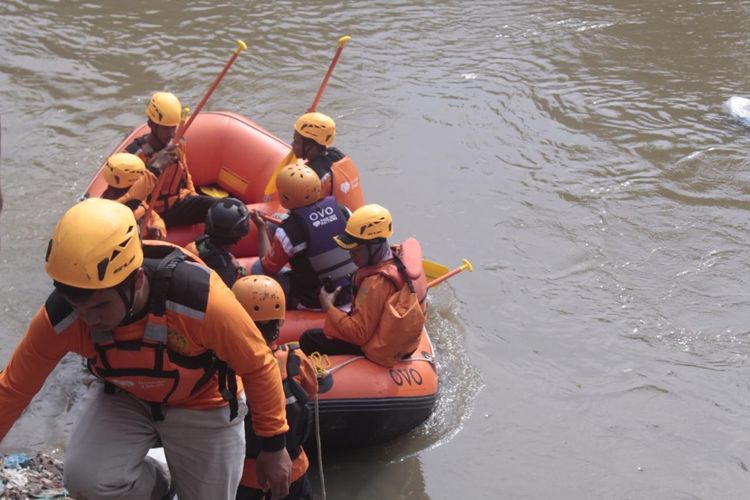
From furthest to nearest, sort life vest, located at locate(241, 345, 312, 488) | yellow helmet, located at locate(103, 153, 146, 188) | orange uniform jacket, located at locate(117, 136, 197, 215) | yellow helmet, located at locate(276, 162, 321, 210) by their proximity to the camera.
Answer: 1. orange uniform jacket, located at locate(117, 136, 197, 215)
2. yellow helmet, located at locate(103, 153, 146, 188)
3. yellow helmet, located at locate(276, 162, 321, 210)
4. life vest, located at locate(241, 345, 312, 488)

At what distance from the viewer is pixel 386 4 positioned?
1111 cm

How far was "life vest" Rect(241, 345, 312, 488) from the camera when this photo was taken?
3.18 metres

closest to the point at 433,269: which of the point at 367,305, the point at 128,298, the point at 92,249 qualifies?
the point at 367,305

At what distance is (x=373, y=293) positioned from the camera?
13.0 feet

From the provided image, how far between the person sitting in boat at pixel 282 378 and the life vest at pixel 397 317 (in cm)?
68

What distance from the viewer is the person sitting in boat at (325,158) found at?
5105 millimetres

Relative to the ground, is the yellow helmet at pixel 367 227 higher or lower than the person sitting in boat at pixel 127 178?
higher

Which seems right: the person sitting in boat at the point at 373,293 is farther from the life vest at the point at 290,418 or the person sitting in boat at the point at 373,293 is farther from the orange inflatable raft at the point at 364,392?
the life vest at the point at 290,418

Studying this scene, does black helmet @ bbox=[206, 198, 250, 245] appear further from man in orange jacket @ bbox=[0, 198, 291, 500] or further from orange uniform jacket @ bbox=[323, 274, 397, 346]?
man in orange jacket @ bbox=[0, 198, 291, 500]

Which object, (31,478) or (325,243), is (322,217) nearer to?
(325,243)

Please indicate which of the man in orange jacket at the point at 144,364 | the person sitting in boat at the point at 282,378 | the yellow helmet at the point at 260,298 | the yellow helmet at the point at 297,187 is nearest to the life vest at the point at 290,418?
the person sitting in boat at the point at 282,378

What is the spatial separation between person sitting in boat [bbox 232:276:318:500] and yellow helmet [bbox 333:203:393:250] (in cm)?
75

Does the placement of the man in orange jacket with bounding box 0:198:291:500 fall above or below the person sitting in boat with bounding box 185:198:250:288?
above

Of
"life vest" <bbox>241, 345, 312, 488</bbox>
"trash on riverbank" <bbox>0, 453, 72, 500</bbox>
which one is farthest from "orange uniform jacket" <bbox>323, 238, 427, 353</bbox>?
"trash on riverbank" <bbox>0, 453, 72, 500</bbox>
